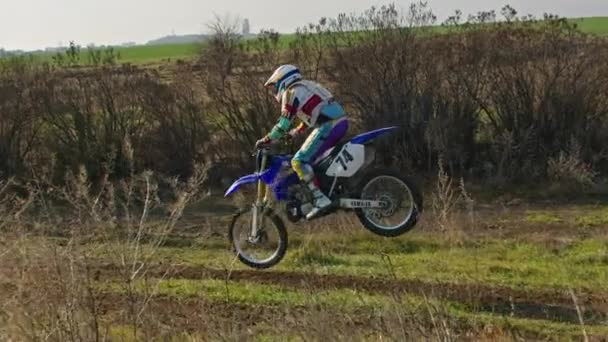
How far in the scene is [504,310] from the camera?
26.3 feet

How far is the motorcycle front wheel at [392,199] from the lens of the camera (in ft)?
31.6

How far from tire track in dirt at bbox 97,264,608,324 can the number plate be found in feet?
4.25

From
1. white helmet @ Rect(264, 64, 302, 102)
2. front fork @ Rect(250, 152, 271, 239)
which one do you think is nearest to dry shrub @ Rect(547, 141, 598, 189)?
front fork @ Rect(250, 152, 271, 239)

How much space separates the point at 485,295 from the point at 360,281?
1532 millimetres

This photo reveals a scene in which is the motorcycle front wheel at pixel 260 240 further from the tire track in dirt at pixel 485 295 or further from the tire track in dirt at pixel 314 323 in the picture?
the tire track in dirt at pixel 314 323

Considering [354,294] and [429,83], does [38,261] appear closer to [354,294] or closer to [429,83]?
[354,294]

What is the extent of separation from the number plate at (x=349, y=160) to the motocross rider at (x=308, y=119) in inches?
8.3

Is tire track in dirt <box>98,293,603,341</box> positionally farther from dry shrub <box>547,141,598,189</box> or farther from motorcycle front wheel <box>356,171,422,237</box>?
dry shrub <box>547,141,598,189</box>

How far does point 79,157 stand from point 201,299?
40.6 ft

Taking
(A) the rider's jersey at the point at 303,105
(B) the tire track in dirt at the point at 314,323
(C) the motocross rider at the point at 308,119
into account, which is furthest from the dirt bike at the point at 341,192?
(B) the tire track in dirt at the point at 314,323

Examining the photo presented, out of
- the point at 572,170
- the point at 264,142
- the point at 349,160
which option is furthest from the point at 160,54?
the point at 349,160

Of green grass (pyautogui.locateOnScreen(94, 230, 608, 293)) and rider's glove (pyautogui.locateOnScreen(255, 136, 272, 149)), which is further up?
rider's glove (pyautogui.locateOnScreen(255, 136, 272, 149))

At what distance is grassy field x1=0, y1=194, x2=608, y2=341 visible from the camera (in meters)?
5.42

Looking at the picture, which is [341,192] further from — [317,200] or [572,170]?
[572,170]
